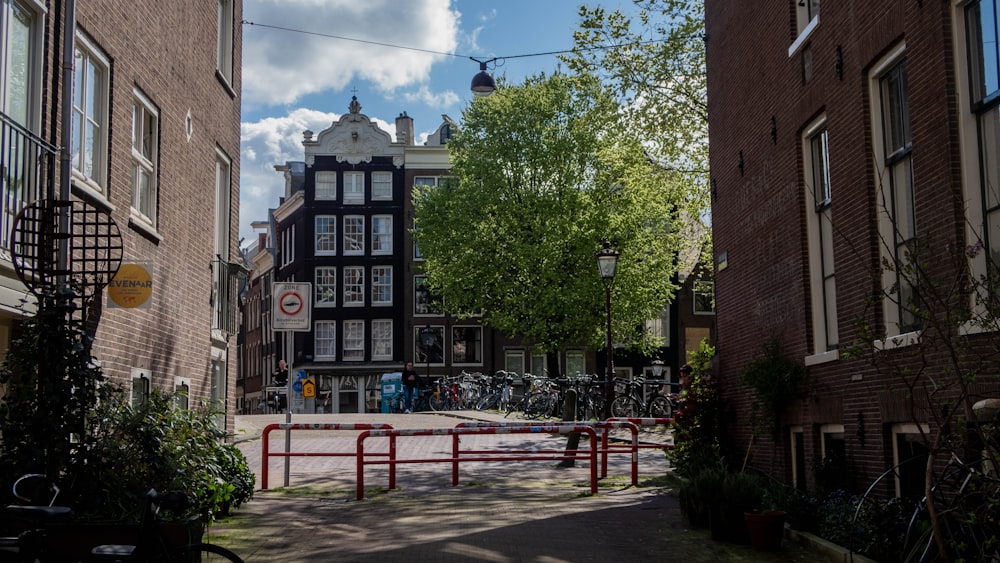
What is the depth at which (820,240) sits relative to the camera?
481 inches

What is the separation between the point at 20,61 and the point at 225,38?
7781 mm

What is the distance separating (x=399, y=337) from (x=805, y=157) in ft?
145

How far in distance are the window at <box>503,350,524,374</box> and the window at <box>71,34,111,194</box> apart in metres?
43.4

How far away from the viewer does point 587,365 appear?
52.6 m

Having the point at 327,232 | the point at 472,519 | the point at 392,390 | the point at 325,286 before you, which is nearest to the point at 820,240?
the point at 472,519

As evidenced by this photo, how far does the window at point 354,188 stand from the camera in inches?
2218

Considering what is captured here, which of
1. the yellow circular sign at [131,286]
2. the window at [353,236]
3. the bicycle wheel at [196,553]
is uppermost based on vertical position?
the window at [353,236]

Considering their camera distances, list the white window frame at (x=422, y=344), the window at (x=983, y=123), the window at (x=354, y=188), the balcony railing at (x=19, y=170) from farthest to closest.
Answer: the window at (x=354, y=188), the white window frame at (x=422, y=344), the balcony railing at (x=19, y=170), the window at (x=983, y=123)

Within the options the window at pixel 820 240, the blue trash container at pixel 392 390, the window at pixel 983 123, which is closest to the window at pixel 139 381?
the window at pixel 820 240

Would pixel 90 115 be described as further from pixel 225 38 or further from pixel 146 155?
pixel 225 38

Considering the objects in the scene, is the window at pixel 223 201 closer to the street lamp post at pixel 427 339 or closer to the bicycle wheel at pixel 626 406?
the bicycle wheel at pixel 626 406

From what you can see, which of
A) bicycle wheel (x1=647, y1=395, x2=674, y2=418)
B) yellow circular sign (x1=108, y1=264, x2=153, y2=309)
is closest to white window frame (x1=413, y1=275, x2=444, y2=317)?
bicycle wheel (x1=647, y1=395, x2=674, y2=418)

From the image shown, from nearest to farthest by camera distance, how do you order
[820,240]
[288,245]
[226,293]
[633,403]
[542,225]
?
[820,240], [226,293], [633,403], [542,225], [288,245]

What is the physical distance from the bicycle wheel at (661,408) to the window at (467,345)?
88.6ft
